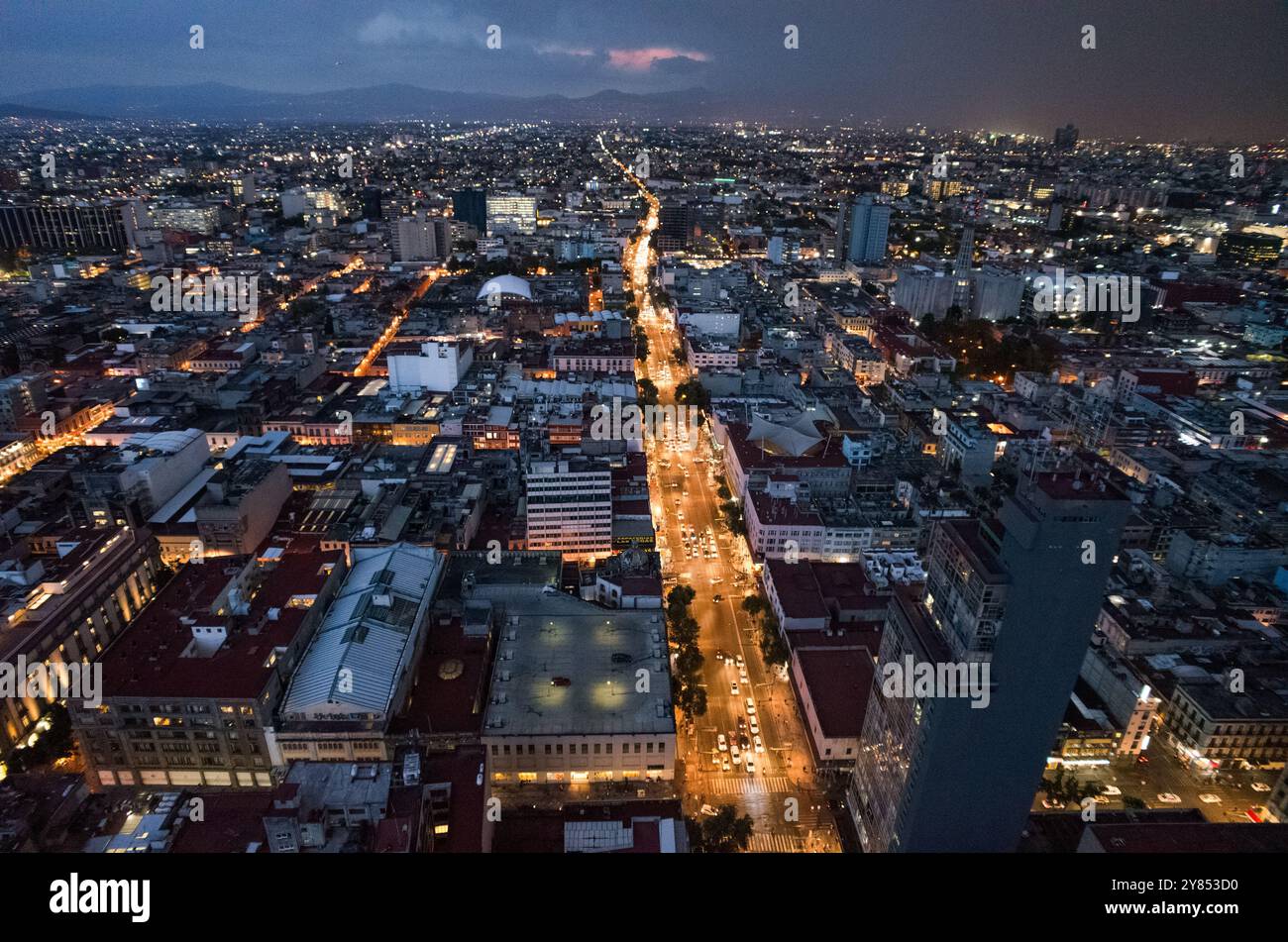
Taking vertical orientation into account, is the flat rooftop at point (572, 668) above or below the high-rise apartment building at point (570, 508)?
below

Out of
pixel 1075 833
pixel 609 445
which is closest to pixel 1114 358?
pixel 609 445

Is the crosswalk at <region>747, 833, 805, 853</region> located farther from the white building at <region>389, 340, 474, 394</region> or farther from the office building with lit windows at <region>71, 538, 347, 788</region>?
the white building at <region>389, 340, 474, 394</region>

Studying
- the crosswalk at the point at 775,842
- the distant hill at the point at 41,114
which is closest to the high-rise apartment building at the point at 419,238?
the crosswalk at the point at 775,842

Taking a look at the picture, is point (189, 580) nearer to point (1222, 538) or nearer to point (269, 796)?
point (269, 796)

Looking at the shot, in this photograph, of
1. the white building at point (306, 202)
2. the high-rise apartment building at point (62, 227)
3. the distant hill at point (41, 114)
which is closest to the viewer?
the high-rise apartment building at point (62, 227)

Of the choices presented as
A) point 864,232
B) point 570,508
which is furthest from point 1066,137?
point 570,508

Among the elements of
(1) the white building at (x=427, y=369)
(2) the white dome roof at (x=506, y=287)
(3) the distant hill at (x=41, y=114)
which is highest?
(3) the distant hill at (x=41, y=114)

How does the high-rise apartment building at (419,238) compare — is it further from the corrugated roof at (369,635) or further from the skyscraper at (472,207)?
the corrugated roof at (369,635)
